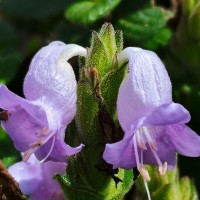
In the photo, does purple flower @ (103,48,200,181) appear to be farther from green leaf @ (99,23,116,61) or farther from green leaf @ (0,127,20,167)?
green leaf @ (0,127,20,167)

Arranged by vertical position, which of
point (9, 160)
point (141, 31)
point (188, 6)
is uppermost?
point (188, 6)

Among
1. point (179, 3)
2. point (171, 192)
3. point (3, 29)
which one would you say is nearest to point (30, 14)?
point (3, 29)

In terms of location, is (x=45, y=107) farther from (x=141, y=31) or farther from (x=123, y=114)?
(x=141, y=31)

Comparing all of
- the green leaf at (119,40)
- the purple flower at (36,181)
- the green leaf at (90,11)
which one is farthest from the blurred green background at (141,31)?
the green leaf at (119,40)

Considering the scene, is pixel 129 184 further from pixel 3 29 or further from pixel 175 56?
pixel 3 29

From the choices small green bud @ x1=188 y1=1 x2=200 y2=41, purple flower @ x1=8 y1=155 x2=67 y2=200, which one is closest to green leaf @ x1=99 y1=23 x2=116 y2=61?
purple flower @ x1=8 y1=155 x2=67 y2=200

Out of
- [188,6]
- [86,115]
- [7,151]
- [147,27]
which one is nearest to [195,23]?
[188,6]

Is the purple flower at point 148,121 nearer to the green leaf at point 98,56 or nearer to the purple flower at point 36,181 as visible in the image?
the green leaf at point 98,56

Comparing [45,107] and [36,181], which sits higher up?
[45,107]
